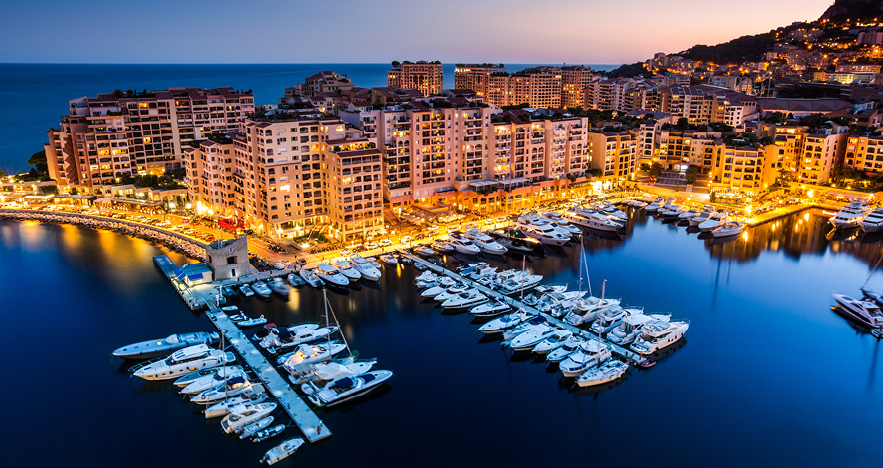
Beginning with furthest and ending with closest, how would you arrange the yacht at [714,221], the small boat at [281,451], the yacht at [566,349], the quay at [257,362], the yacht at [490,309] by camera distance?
the yacht at [714,221] → the yacht at [490,309] → the yacht at [566,349] → the quay at [257,362] → the small boat at [281,451]

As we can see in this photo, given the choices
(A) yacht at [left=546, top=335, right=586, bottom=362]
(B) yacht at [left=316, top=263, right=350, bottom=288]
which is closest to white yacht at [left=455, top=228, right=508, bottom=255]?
(B) yacht at [left=316, top=263, right=350, bottom=288]

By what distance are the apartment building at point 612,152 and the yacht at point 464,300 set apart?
120 ft

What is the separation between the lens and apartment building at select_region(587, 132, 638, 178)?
71875 millimetres

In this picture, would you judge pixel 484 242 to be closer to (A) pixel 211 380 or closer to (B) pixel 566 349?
(B) pixel 566 349

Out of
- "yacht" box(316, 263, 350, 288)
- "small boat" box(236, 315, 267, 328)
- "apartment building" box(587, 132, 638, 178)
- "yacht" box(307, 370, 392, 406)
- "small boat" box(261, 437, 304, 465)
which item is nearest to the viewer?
"small boat" box(261, 437, 304, 465)

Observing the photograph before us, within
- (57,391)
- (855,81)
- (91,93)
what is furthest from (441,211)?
(91,93)

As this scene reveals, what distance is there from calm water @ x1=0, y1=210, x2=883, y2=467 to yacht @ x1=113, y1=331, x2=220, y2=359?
91 cm

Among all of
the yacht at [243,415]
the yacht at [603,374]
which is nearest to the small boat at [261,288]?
the yacht at [243,415]

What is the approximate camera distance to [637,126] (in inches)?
3113

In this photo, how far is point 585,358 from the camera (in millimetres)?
32719

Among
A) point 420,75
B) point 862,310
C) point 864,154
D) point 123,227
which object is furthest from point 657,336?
point 420,75

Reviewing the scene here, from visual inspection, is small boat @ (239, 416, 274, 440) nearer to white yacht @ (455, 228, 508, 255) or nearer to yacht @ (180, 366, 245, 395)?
yacht @ (180, 366, 245, 395)

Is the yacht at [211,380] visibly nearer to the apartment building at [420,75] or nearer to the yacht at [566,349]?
the yacht at [566,349]

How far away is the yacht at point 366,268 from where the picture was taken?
147 feet
